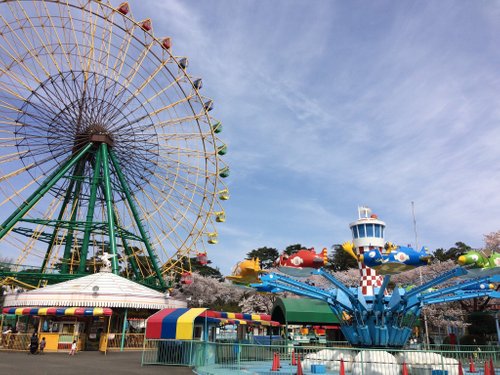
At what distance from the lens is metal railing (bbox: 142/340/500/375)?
1262 cm

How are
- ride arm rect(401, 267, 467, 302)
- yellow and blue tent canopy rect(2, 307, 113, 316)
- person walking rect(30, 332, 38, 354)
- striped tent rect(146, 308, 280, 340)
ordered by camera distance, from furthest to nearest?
yellow and blue tent canopy rect(2, 307, 113, 316) < person walking rect(30, 332, 38, 354) < striped tent rect(146, 308, 280, 340) < ride arm rect(401, 267, 467, 302)

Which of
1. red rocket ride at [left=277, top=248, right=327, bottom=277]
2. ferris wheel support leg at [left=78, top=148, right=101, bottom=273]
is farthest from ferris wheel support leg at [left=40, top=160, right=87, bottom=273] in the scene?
red rocket ride at [left=277, top=248, right=327, bottom=277]

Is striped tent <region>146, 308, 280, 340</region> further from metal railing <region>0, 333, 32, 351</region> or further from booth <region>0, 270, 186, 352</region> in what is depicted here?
metal railing <region>0, 333, 32, 351</region>

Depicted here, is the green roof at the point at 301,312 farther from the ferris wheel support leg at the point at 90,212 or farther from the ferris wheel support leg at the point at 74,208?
the ferris wheel support leg at the point at 74,208

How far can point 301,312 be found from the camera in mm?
23922

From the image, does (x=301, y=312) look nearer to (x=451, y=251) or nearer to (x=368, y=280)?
(x=368, y=280)

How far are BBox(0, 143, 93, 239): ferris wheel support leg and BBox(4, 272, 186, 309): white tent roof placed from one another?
14.8ft

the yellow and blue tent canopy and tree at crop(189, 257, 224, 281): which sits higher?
tree at crop(189, 257, 224, 281)

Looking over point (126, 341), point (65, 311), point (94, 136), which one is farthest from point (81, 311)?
point (94, 136)

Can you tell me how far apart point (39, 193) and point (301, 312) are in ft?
63.4

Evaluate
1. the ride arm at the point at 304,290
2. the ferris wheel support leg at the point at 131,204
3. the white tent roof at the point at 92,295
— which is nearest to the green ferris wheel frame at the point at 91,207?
the ferris wheel support leg at the point at 131,204

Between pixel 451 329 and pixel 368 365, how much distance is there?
34291mm

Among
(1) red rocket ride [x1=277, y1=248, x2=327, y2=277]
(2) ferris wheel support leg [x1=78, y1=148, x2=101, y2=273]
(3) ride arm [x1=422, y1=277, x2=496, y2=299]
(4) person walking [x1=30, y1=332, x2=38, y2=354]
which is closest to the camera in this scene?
(3) ride arm [x1=422, y1=277, x2=496, y2=299]

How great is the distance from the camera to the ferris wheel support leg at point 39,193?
27453mm
